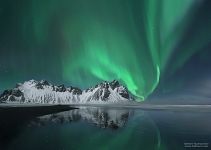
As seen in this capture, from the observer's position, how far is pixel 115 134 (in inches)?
299

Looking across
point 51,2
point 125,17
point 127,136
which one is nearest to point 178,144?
point 127,136

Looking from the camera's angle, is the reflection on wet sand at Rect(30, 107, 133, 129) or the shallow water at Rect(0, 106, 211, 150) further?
the reflection on wet sand at Rect(30, 107, 133, 129)

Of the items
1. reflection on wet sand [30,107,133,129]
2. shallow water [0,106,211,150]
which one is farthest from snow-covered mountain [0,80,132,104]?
shallow water [0,106,211,150]

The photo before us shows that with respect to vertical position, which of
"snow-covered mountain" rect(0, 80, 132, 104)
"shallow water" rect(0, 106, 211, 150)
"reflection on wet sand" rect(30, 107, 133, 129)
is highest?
"snow-covered mountain" rect(0, 80, 132, 104)

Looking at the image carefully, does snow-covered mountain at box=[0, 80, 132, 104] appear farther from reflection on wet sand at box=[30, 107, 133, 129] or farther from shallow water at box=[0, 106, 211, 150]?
shallow water at box=[0, 106, 211, 150]

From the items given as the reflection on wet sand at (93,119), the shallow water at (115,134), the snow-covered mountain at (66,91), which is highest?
the snow-covered mountain at (66,91)

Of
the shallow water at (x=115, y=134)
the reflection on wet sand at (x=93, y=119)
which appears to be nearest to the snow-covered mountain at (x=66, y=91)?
the reflection on wet sand at (x=93, y=119)

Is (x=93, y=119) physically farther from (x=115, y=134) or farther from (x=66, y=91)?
(x=115, y=134)

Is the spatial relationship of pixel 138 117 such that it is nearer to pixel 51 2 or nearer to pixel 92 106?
pixel 92 106

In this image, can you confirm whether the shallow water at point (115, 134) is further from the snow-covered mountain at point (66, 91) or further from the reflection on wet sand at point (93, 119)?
the snow-covered mountain at point (66, 91)

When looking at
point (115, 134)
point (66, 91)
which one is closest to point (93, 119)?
point (66, 91)

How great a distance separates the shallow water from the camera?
659 cm

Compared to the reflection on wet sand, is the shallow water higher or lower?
lower

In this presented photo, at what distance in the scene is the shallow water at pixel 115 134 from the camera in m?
6.59
